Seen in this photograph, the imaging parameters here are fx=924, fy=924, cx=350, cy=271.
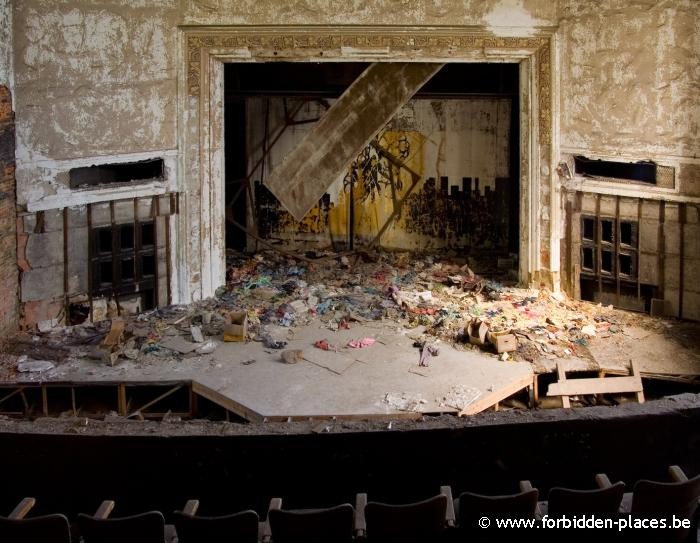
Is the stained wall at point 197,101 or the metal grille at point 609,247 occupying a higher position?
the stained wall at point 197,101

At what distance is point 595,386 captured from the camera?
9.34 metres

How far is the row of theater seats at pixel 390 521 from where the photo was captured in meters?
4.17

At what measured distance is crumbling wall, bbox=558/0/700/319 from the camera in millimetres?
10758

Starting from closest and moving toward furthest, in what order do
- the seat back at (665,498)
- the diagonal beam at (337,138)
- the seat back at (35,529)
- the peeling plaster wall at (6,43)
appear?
the seat back at (35,529) → the seat back at (665,498) → the peeling plaster wall at (6,43) → the diagonal beam at (337,138)

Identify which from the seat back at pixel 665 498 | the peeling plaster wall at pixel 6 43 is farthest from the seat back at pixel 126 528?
the peeling plaster wall at pixel 6 43

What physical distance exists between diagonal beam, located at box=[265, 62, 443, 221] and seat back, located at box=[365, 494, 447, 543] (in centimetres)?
851

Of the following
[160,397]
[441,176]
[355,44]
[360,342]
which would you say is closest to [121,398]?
[160,397]

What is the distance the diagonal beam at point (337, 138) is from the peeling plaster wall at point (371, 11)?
3.63 feet

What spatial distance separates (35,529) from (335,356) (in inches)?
231

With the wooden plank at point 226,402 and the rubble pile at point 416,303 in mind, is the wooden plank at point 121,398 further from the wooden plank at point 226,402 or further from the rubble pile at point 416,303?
the rubble pile at point 416,303

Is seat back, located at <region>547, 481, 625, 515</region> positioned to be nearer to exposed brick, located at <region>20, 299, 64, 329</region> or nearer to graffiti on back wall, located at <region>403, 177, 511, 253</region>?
exposed brick, located at <region>20, 299, 64, 329</region>

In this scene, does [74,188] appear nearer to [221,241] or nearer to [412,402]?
[221,241]

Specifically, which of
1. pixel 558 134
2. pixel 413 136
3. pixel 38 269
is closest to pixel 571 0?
pixel 558 134

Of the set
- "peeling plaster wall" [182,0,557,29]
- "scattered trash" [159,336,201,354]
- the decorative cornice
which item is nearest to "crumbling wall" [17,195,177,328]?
"scattered trash" [159,336,201,354]
